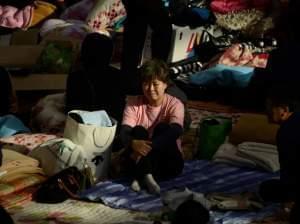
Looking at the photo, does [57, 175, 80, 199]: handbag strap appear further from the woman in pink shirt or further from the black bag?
the woman in pink shirt

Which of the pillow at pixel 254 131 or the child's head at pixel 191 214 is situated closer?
the child's head at pixel 191 214

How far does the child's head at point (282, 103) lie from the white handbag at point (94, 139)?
2.76 ft

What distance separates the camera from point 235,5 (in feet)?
22.4

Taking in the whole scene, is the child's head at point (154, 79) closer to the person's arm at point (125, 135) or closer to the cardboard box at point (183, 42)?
the person's arm at point (125, 135)

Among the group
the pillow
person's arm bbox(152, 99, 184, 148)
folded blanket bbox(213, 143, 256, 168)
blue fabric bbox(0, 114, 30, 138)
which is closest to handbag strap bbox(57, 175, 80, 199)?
person's arm bbox(152, 99, 184, 148)

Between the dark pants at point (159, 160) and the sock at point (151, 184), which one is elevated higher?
the dark pants at point (159, 160)

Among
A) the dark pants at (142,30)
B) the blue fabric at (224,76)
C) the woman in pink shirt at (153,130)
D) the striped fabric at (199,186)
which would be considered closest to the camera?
the striped fabric at (199,186)

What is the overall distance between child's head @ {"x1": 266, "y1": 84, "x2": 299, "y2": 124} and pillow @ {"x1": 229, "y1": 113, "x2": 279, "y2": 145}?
0.76 m

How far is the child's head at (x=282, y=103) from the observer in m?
3.44

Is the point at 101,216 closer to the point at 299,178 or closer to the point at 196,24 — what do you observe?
the point at 299,178

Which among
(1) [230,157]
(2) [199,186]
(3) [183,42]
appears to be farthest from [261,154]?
(3) [183,42]

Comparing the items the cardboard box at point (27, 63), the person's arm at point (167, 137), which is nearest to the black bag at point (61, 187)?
the person's arm at point (167, 137)

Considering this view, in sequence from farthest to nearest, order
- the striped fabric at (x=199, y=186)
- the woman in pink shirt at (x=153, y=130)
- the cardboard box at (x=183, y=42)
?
the cardboard box at (x=183, y=42) → the woman in pink shirt at (x=153, y=130) → the striped fabric at (x=199, y=186)

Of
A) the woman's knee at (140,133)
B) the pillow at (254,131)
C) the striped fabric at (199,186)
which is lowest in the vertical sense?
the striped fabric at (199,186)
